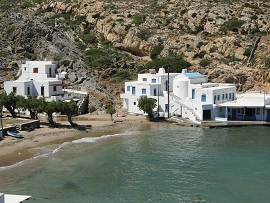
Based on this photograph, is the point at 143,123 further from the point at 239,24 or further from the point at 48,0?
the point at 48,0

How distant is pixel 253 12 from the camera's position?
3524 inches

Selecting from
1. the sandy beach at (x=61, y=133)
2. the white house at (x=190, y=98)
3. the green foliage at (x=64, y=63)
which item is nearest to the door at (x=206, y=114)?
the white house at (x=190, y=98)

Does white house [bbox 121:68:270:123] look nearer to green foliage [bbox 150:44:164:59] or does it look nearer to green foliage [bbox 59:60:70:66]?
green foliage [bbox 59:60:70:66]

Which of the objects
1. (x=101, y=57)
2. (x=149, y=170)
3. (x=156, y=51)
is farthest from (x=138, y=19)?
(x=149, y=170)


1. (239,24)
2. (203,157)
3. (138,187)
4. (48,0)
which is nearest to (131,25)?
(239,24)

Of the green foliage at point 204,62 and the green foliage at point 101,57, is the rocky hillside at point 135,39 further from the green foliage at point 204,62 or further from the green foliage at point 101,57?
the green foliage at point 204,62

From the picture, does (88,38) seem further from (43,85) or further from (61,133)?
(61,133)

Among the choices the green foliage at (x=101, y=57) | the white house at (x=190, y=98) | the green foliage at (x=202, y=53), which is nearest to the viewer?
the white house at (x=190, y=98)

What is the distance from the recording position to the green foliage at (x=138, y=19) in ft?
296

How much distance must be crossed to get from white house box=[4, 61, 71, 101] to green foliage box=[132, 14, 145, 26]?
27890mm

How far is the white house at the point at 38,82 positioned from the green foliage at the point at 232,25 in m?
32.6

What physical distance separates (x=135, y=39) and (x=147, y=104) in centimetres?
3040

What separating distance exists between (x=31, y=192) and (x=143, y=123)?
25.7 metres

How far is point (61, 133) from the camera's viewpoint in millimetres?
49344
